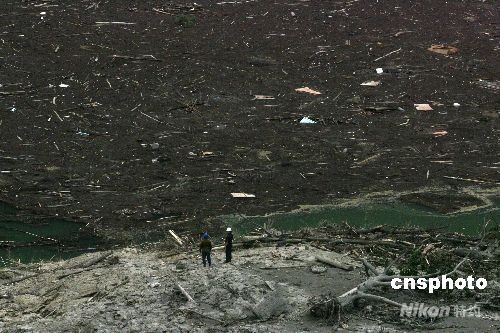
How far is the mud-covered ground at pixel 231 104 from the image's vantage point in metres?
17.2

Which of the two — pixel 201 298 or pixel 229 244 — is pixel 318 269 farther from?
pixel 201 298

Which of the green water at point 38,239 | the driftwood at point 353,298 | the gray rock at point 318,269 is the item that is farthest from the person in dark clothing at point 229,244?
the green water at point 38,239

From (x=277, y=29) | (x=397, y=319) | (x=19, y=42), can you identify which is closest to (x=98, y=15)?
(x=19, y=42)

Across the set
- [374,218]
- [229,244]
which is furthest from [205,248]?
[374,218]

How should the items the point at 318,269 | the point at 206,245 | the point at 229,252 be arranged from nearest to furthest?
the point at 206,245 < the point at 318,269 < the point at 229,252

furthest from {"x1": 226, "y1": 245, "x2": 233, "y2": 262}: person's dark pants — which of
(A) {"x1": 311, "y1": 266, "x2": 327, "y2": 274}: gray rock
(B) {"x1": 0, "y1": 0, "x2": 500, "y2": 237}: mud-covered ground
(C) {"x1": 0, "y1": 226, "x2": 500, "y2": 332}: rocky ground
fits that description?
(B) {"x1": 0, "y1": 0, "x2": 500, "y2": 237}: mud-covered ground

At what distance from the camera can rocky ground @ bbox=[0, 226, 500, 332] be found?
1110 cm

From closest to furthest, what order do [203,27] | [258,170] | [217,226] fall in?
[217,226] < [258,170] < [203,27]

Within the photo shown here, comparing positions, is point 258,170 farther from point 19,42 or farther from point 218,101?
point 19,42

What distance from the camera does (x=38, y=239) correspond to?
15.3 meters

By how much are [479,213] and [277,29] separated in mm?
10088

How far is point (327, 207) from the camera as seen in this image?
55.2 ft

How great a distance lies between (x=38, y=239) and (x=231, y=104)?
661 cm

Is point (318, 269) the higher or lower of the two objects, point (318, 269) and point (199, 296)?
the lower
